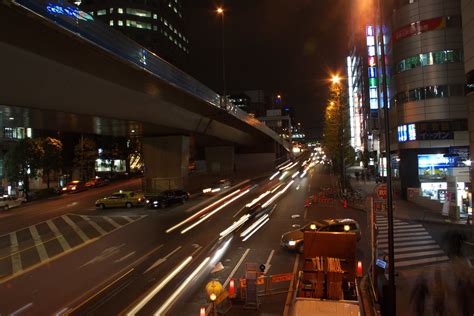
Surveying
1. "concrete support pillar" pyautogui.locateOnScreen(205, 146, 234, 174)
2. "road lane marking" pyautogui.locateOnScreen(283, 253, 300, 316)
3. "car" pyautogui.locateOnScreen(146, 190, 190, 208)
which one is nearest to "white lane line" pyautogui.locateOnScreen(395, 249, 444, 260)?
"road lane marking" pyautogui.locateOnScreen(283, 253, 300, 316)

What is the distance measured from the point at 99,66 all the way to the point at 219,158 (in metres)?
58.0

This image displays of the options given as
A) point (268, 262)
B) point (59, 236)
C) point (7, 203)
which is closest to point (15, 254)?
point (59, 236)

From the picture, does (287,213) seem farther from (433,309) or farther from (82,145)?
(82,145)

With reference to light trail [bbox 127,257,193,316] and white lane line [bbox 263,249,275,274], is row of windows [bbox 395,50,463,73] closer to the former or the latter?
white lane line [bbox 263,249,275,274]

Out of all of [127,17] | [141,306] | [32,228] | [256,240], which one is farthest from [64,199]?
[127,17]

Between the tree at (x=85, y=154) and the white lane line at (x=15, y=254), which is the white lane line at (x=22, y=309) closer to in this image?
the white lane line at (x=15, y=254)

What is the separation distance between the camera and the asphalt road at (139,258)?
41.8 ft

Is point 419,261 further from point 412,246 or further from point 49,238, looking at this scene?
point 49,238

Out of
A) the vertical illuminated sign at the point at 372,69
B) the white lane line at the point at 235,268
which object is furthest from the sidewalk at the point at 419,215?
the vertical illuminated sign at the point at 372,69

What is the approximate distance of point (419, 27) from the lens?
35.9 meters

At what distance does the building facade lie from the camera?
34.6 meters

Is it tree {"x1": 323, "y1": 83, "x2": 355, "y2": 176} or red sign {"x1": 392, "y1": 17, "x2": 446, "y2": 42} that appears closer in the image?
red sign {"x1": 392, "y1": 17, "x2": 446, "y2": 42}

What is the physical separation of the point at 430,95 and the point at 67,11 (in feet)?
103

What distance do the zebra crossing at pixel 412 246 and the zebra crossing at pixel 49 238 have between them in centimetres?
1632
